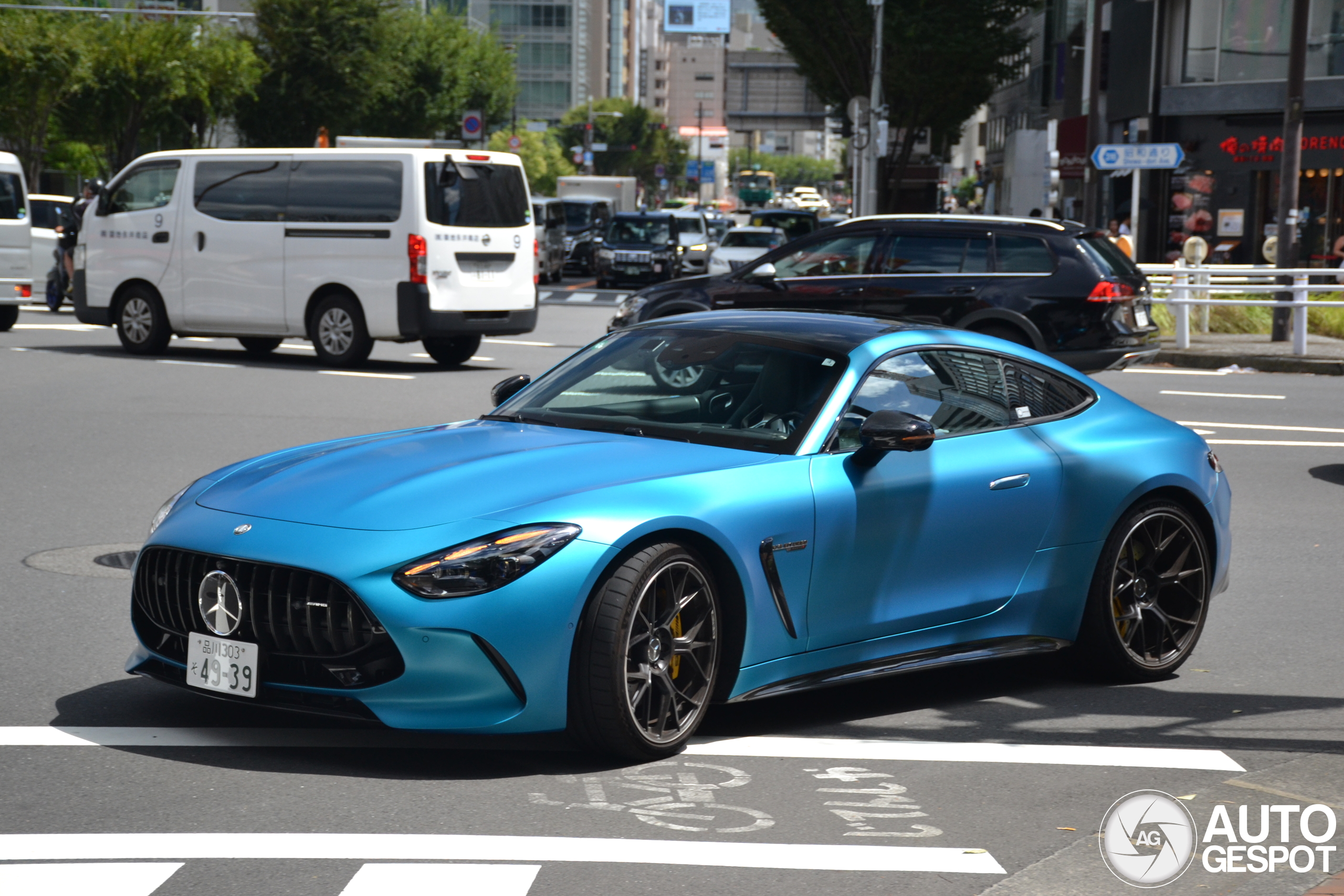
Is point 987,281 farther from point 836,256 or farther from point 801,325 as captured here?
point 801,325

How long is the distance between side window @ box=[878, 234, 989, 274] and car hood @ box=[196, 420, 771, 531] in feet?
35.5

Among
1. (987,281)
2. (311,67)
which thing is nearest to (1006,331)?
(987,281)

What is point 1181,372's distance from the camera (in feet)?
66.2

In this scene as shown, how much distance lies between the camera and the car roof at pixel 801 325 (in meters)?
5.91

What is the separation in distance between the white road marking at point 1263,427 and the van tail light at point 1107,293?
146 centimetres

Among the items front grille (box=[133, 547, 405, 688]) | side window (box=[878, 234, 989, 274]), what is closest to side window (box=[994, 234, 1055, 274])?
side window (box=[878, 234, 989, 274])

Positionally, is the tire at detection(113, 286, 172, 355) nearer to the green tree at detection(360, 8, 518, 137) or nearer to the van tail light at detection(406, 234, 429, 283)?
the van tail light at detection(406, 234, 429, 283)

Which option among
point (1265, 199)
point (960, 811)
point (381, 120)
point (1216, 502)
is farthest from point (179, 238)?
point (381, 120)

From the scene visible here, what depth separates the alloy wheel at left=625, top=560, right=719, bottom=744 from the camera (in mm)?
4848

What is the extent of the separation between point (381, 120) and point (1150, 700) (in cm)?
5756

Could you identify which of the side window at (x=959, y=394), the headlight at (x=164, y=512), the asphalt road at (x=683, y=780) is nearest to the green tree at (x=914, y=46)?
the asphalt road at (x=683, y=780)

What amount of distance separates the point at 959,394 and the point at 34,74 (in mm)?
42957

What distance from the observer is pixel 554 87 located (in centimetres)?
14100

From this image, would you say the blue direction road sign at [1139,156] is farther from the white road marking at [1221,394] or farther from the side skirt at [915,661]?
the side skirt at [915,661]
